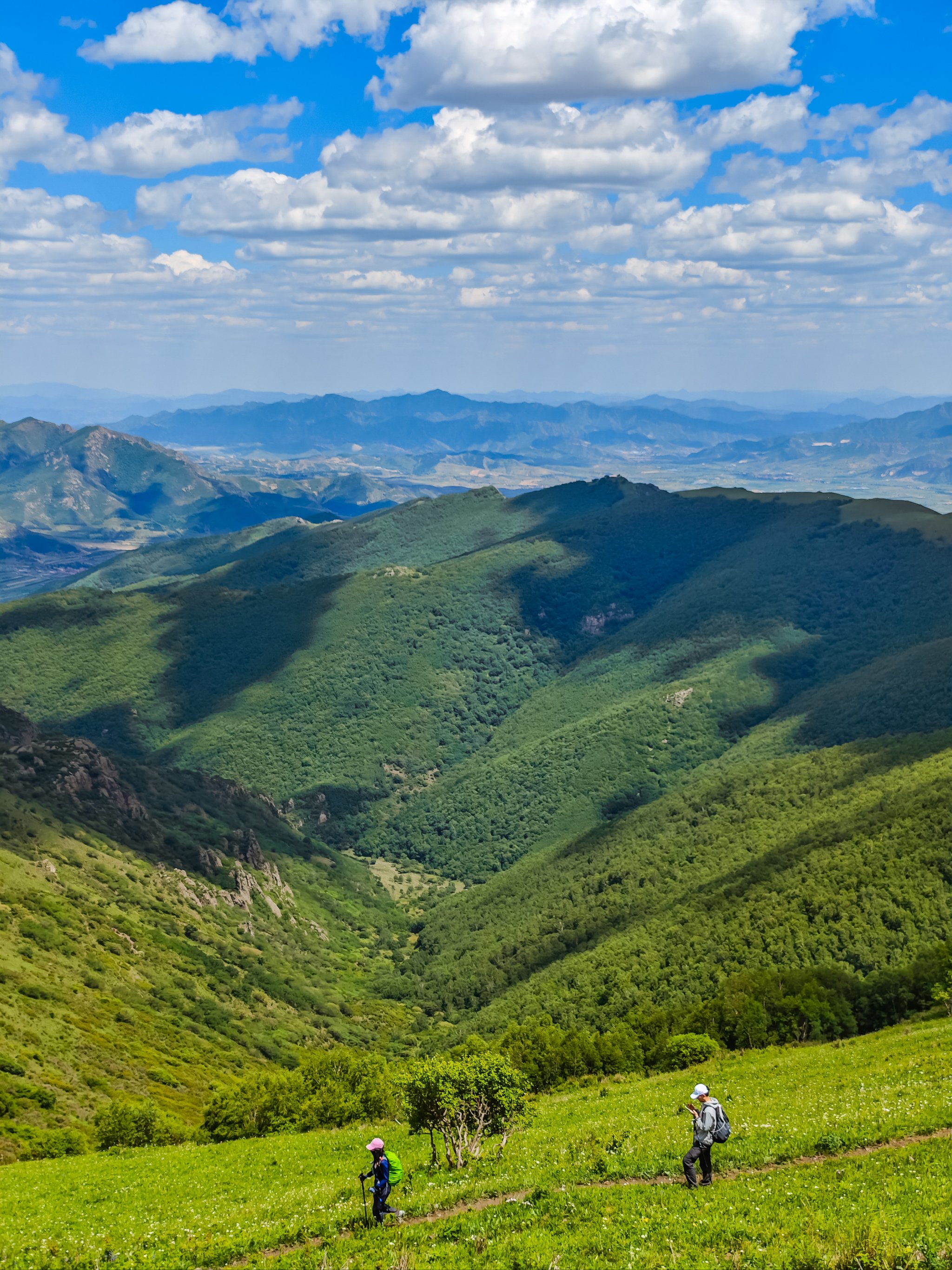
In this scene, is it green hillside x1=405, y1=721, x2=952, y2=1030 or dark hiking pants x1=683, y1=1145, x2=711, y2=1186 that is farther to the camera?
green hillside x1=405, y1=721, x2=952, y2=1030

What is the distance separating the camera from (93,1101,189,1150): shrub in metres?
77.9

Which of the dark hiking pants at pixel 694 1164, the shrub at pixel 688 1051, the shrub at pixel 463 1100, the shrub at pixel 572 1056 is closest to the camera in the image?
the dark hiking pants at pixel 694 1164

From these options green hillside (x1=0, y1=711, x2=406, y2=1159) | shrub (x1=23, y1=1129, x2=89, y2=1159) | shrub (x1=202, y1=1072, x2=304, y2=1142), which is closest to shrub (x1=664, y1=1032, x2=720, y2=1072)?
shrub (x1=202, y1=1072, x2=304, y2=1142)

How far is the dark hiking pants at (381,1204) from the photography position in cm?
3416

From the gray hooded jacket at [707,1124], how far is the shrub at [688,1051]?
58062mm

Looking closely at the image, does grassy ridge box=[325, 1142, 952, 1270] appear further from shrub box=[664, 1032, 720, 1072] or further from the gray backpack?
shrub box=[664, 1032, 720, 1072]

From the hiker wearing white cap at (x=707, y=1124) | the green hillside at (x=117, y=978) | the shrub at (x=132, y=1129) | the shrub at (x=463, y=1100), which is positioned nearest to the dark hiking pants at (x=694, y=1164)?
the hiker wearing white cap at (x=707, y=1124)

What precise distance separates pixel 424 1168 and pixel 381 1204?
36.5 ft

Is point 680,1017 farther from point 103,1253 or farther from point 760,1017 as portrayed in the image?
point 103,1253

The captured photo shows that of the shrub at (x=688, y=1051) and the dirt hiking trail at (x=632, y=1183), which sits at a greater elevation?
the dirt hiking trail at (x=632, y=1183)

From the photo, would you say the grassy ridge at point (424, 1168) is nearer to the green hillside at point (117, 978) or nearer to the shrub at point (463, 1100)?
the shrub at point (463, 1100)

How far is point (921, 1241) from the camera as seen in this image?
84.6ft

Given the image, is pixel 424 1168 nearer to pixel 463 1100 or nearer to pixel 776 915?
pixel 463 1100

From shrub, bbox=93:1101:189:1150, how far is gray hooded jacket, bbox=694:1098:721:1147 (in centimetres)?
5915
